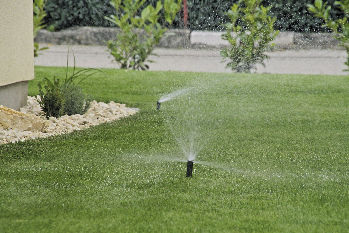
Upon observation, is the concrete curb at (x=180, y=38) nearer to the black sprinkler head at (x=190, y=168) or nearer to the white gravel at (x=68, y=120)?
the white gravel at (x=68, y=120)

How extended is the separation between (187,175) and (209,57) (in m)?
7.93

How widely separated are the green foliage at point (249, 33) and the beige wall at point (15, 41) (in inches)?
113

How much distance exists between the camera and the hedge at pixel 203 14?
11.0 metres

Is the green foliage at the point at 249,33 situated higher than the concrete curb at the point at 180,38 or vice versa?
the green foliage at the point at 249,33

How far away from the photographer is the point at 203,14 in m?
11.6

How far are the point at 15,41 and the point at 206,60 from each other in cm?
551

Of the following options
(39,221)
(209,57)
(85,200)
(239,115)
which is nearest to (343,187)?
(85,200)

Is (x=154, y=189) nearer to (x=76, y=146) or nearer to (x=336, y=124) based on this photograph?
(x=76, y=146)

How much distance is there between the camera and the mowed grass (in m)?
3.37

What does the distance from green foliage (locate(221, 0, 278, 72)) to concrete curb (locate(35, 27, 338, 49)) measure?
1558 millimetres

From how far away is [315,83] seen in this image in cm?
781

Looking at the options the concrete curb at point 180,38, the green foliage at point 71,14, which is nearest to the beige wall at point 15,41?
the concrete curb at point 180,38

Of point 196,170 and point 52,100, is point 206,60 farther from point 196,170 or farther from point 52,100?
point 196,170

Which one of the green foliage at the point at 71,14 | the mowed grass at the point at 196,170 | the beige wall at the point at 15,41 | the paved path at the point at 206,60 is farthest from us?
the green foliage at the point at 71,14
